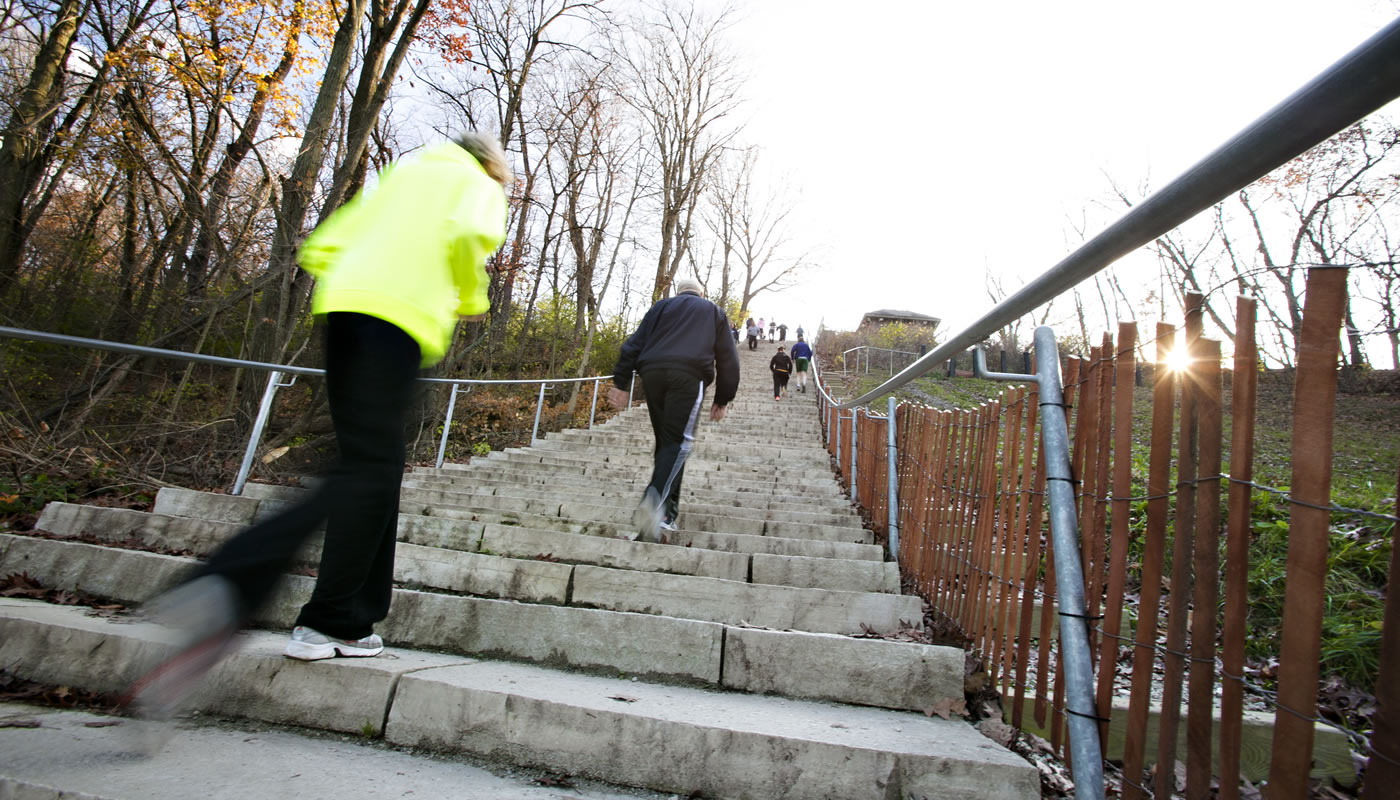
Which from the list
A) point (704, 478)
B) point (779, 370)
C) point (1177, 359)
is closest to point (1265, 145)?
point (1177, 359)

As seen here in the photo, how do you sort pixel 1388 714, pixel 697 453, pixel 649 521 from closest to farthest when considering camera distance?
pixel 1388 714, pixel 649 521, pixel 697 453

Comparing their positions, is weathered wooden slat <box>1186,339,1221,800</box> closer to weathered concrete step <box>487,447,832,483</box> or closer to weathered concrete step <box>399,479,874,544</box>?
weathered concrete step <box>399,479,874,544</box>

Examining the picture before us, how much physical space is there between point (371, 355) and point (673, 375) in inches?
91.0

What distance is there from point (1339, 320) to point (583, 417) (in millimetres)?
15043

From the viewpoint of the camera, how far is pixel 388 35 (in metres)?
8.70

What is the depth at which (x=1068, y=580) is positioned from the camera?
57.9 inches

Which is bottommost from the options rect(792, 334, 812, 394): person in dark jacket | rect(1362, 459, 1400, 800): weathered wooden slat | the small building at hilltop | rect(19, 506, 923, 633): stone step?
rect(19, 506, 923, 633): stone step

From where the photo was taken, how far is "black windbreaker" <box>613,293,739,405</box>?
4.02m

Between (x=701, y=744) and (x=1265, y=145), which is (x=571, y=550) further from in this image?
(x=1265, y=145)

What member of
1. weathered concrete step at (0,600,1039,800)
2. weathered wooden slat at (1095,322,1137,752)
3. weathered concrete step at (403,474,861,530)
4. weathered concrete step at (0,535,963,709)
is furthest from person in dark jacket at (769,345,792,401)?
weathered wooden slat at (1095,322,1137,752)

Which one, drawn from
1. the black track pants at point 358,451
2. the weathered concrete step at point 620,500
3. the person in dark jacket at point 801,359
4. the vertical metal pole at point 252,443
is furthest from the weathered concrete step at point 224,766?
the person in dark jacket at point 801,359

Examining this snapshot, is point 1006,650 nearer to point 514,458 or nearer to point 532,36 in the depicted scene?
point 514,458

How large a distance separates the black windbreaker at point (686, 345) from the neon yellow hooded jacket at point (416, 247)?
1990 mm

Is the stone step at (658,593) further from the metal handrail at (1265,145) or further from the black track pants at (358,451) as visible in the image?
the metal handrail at (1265,145)
